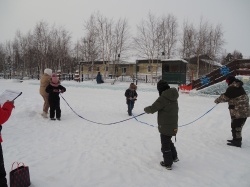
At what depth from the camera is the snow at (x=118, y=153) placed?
3912 mm

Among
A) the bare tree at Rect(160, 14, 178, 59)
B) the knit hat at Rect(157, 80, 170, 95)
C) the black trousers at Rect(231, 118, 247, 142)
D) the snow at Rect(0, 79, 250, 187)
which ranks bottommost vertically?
the snow at Rect(0, 79, 250, 187)

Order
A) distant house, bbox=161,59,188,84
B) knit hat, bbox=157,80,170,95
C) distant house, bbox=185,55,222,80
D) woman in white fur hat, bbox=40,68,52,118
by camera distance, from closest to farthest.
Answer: knit hat, bbox=157,80,170,95
woman in white fur hat, bbox=40,68,52,118
distant house, bbox=161,59,188,84
distant house, bbox=185,55,222,80

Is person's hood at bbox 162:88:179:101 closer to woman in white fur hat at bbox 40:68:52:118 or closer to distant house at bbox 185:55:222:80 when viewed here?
woman in white fur hat at bbox 40:68:52:118

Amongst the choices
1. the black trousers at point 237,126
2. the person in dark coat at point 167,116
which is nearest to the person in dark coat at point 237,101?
the black trousers at point 237,126

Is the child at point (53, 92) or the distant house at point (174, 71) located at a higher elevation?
the distant house at point (174, 71)

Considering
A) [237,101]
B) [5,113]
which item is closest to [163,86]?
[237,101]

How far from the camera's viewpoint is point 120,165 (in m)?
4.50

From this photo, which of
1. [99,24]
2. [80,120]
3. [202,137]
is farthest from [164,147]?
[99,24]

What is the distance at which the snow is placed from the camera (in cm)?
391

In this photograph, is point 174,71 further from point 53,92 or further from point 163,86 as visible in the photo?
point 163,86

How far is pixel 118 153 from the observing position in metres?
5.17

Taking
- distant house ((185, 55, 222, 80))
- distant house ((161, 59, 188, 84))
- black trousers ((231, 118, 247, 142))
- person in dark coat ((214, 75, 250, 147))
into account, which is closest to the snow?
black trousers ((231, 118, 247, 142))

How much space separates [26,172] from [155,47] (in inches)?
1206

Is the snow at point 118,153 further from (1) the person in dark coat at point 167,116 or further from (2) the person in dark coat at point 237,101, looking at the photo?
(2) the person in dark coat at point 237,101
